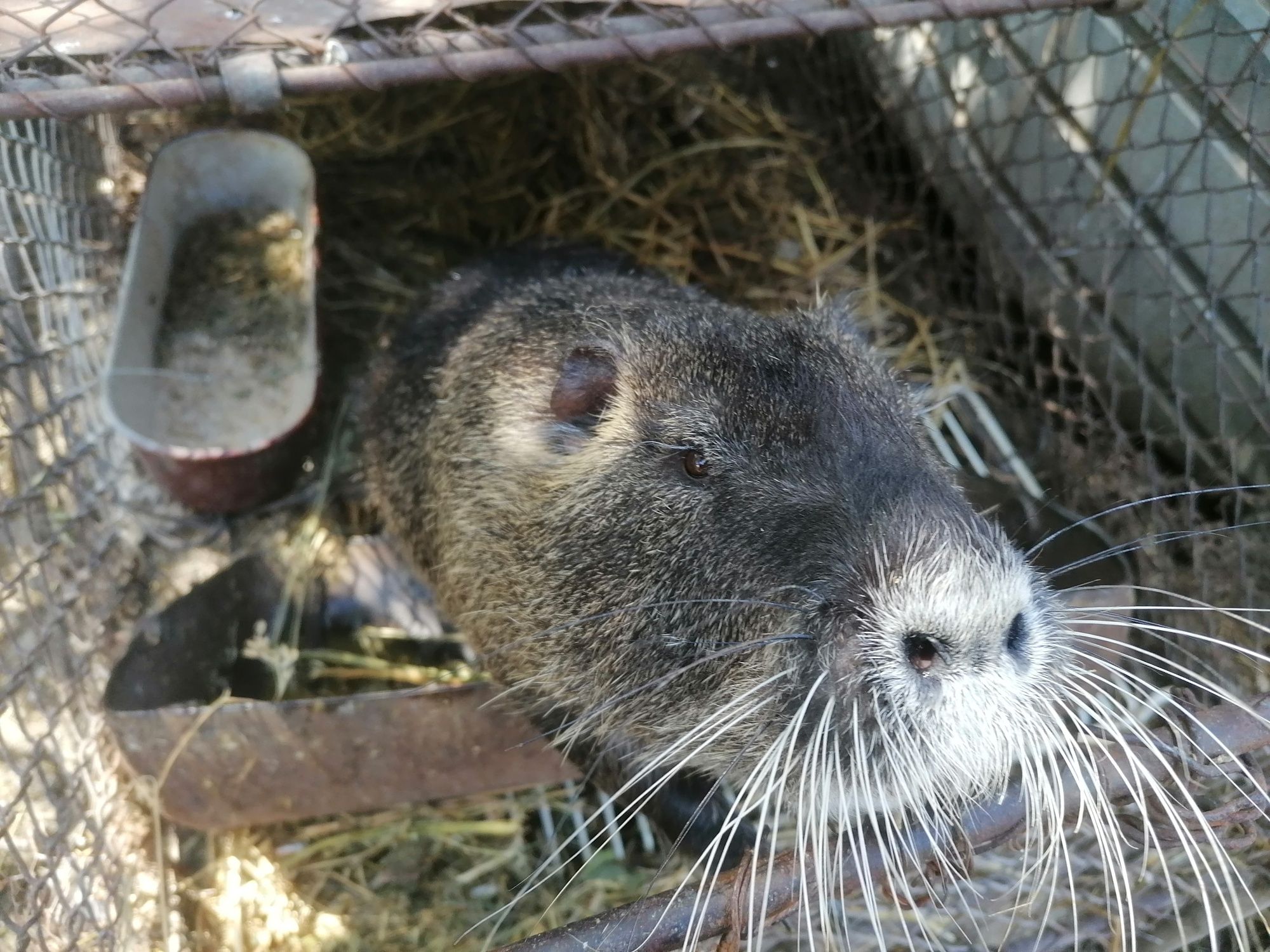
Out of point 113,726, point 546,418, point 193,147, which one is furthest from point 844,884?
point 193,147

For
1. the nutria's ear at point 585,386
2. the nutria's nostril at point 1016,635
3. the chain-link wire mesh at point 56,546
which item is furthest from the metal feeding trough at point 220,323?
the nutria's nostril at point 1016,635

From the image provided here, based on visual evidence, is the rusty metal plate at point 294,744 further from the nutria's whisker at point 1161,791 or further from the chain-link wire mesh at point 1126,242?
the chain-link wire mesh at point 1126,242

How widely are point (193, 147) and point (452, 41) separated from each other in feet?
6.05

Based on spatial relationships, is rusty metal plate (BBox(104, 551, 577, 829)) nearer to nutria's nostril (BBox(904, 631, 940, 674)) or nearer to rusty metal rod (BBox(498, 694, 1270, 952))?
rusty metal rod (BBox(498, 694, 1270, 952))

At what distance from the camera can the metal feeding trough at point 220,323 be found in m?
3.25

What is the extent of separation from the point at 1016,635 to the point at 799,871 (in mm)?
523

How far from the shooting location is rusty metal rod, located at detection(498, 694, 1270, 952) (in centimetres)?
142

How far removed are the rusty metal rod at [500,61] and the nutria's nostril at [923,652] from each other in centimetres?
142

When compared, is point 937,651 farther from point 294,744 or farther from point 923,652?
point 294,744

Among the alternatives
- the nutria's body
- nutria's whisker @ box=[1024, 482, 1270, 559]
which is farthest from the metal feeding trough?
nutria's whisker @ box=[1024, 482, 1270, 559]

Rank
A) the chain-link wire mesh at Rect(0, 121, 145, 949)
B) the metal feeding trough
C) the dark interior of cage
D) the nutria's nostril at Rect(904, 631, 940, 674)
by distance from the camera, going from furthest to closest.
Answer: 1. the dark interior of cage
2. the metal feeding trough
3. the chain-link wire mesh at Rect(0, 121, 145, 949)
4. the nutria's nostril at Rect(904, 631, 940, 674)

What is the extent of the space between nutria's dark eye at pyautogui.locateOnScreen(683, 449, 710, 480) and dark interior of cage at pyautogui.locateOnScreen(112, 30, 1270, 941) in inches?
63.2

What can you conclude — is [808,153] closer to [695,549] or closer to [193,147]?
[193,147]

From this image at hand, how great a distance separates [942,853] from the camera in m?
1.60
